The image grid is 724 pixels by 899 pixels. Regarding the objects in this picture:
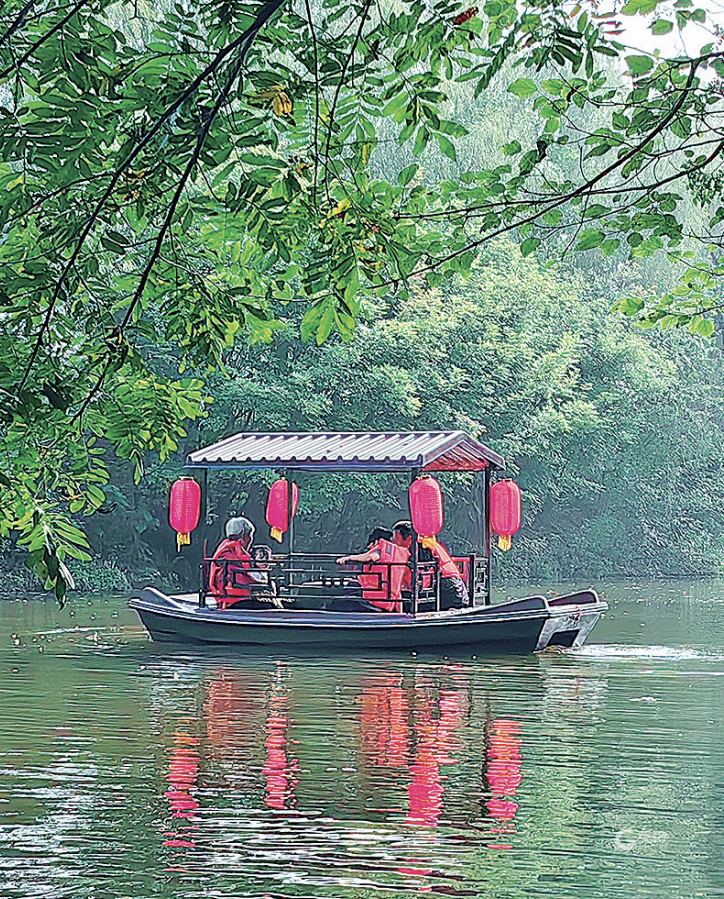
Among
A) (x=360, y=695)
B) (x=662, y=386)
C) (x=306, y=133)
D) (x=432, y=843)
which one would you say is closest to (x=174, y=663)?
(x=360, y=695)

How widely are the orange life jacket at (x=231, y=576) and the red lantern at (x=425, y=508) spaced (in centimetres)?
186

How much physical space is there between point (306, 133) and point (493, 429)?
905 inches

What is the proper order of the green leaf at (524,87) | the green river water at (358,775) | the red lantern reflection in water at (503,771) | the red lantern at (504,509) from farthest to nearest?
the red lantern at (504,509) → the red lantern reflection in water at (503,771) → the green river water at (358,775) → the green leaf at (524,87)

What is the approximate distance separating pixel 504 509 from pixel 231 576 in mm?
3036

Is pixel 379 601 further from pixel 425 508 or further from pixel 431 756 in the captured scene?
pixel 431 756

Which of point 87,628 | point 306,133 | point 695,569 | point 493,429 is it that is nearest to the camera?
point 306,133

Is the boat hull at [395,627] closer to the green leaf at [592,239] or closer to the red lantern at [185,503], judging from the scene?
the red lantern at [185,503]

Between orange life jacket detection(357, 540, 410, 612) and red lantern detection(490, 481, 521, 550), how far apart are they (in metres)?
1.66

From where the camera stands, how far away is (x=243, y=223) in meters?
4.42

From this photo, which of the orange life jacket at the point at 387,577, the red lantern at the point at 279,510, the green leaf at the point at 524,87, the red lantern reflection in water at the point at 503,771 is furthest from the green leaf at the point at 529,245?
the red lantern at the point at 279,510

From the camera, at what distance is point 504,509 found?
16344 mm

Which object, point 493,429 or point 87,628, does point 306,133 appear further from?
point 493,429

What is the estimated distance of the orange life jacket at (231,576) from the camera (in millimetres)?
15531

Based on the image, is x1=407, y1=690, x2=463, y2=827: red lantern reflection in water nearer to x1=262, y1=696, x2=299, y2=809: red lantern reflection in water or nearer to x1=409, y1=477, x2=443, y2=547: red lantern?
x1=262, y1=696, x2=299, y2=809: red lantern reflection in water
